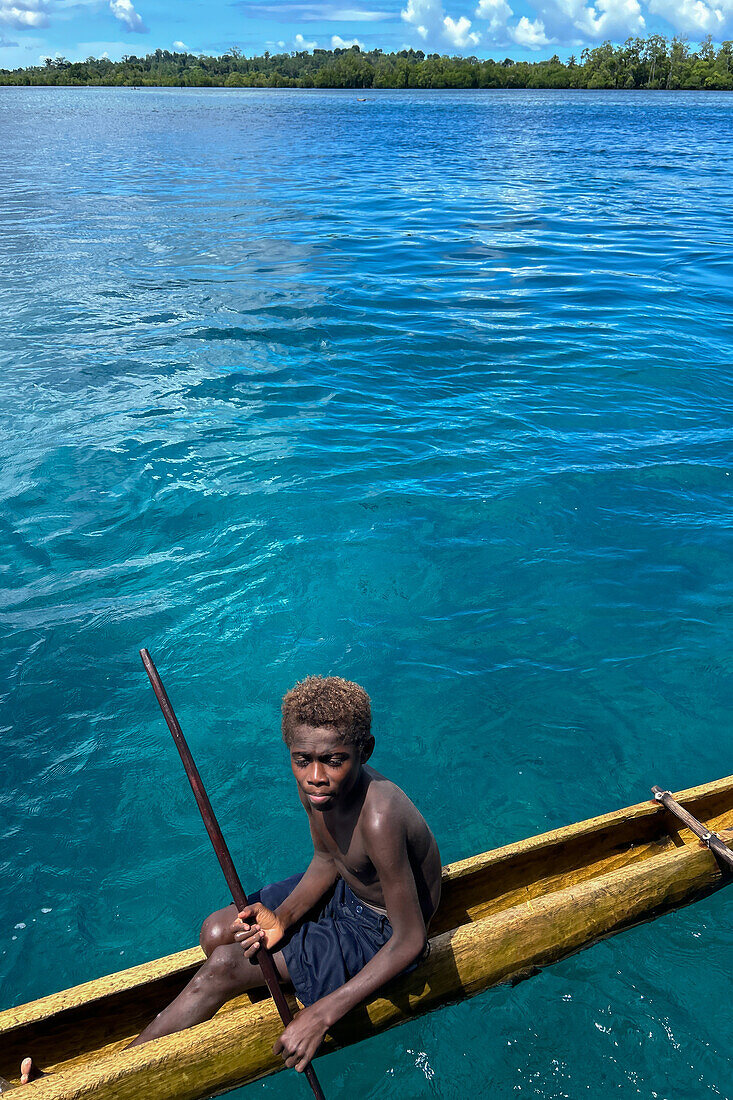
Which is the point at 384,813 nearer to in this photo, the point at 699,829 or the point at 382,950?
the point at 382,950

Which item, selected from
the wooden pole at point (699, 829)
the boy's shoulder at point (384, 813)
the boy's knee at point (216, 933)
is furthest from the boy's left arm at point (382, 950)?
the wooden pole at point (699, 829)

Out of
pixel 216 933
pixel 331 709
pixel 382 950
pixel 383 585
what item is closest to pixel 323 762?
pixel 331 709

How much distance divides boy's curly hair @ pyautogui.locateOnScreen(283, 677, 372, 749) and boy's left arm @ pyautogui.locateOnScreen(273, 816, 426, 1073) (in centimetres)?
35

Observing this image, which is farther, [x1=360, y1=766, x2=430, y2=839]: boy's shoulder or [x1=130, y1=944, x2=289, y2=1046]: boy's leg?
[x1=130, y1=944, x2=289, y2=1046]: boy's leg

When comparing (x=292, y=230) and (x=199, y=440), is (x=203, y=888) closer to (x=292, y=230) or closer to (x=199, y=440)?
(x=199, y=440)

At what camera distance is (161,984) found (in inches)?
131

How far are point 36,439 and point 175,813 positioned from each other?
17.6 ft

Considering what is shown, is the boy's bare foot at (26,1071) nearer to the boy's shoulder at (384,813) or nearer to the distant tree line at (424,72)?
the boy's shoulder at (384,813)

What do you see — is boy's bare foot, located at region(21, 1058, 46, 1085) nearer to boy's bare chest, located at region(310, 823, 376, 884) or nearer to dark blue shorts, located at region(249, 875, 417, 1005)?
dark blue shorts, located at region(249, 875, 417, 1005)

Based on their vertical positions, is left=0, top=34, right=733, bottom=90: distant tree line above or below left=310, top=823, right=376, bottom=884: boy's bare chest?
above

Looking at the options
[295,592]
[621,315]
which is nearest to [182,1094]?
[295,592]

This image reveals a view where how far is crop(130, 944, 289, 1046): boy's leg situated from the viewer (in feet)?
10.5

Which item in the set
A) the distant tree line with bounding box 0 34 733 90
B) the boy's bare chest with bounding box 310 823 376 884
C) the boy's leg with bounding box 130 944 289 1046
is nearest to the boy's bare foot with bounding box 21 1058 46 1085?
the boy's leg with bounding box 130 944 289 1046

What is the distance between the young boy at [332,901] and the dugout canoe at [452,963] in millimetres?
154
